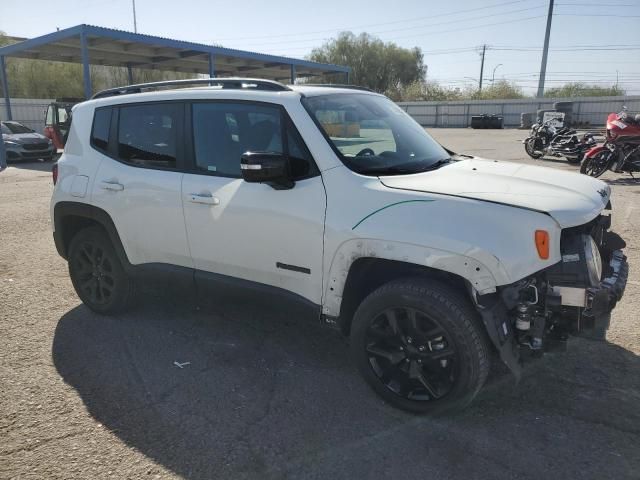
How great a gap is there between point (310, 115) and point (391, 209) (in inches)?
35.8

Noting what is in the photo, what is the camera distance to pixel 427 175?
3238mm

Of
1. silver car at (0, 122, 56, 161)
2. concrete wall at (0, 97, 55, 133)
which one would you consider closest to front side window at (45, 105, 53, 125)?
silver car at (0, 122, 56, 161)

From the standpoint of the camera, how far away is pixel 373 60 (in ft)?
215

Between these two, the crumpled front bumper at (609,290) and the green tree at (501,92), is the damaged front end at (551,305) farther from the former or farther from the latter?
the green tree at (501,92)

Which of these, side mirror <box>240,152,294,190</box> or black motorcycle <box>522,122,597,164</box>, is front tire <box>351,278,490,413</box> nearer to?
side mirror <box>240,152,294,190</box>

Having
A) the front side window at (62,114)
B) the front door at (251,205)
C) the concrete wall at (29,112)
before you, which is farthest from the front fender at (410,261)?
the concrete wall at (29,112)

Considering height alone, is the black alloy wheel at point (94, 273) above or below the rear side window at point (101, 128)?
below

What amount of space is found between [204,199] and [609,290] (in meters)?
2.60

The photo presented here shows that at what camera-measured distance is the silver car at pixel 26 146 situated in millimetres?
18859

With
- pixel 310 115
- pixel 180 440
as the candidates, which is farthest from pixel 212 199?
pixel 180 440

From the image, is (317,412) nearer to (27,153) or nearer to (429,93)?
(27,153)

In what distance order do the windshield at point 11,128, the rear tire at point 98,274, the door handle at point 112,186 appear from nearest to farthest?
the door handle at point 112,186 < the rear tire at point 98,274 < the windshield at point 11,128

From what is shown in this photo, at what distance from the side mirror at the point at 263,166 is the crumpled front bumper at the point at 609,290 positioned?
1.84 meters

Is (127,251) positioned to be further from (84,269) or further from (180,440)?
(180,440)
